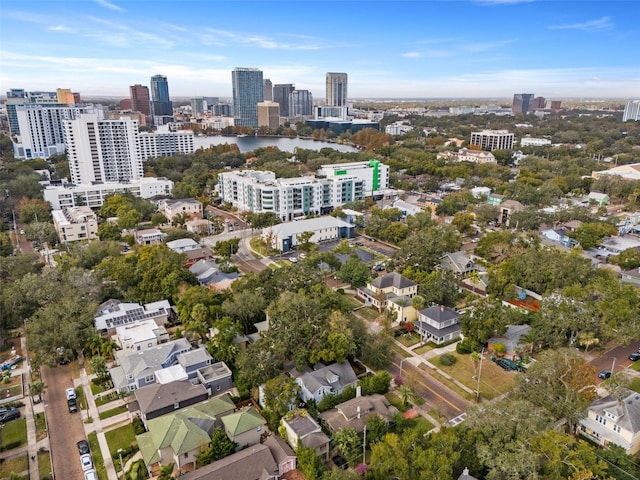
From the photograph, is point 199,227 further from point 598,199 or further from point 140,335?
point 598,199

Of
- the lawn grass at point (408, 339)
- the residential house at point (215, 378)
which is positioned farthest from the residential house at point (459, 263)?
the residential house at point (215, 378)

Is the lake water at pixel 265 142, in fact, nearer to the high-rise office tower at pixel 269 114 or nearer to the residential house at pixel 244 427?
the high-rise office tower at pixel 269 114

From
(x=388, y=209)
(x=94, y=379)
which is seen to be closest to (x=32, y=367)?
(x=94, y=379)

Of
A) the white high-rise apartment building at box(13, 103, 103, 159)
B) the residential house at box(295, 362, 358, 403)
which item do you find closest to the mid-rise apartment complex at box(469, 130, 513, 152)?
the white high-rise apartment building at box(13, 103, 103, 159)

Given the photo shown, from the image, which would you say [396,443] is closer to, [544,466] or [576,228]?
[544,466]

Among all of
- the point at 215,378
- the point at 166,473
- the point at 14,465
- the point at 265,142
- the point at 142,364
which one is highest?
the point at 265,142

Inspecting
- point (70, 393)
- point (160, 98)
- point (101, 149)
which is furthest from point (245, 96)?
point (70, 393)
